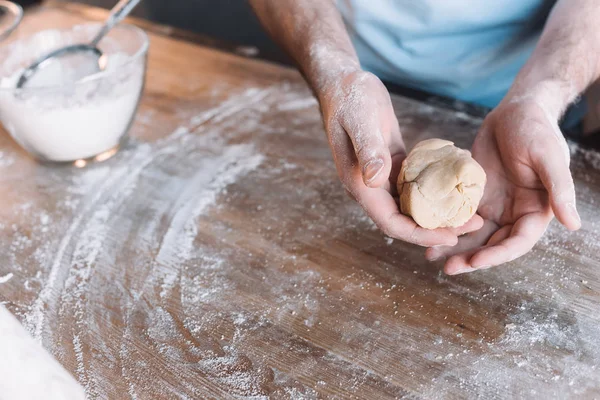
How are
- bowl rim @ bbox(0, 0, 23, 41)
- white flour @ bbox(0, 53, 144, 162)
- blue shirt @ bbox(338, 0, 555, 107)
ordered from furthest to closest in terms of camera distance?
1. bowl rim @ bbox(0, 0, 23, 41)
2. blue shirt @ bbox(338, 0, 555, 107)
3. white flour @ bbox(0, 53, 144, 162)

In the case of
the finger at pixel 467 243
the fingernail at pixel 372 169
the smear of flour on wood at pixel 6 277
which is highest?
the fingernail at pixel 372 169

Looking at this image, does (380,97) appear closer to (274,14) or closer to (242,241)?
(242,241)

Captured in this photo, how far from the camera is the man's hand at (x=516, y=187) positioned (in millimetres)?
912

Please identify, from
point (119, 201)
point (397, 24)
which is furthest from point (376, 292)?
point (397, 24)

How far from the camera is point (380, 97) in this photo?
1.07m

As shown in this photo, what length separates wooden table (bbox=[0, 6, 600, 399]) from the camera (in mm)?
865

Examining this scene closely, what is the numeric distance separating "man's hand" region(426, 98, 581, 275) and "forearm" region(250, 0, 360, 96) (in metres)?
0.35

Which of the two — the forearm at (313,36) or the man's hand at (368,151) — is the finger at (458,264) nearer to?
the man's hand at (368,151)

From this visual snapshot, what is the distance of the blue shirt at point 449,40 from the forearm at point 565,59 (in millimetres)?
163

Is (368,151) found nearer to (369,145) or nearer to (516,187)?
(369,145)

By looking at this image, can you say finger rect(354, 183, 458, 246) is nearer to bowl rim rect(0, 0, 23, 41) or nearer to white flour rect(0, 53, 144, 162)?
white flour rect(0, 53, 144, 162)

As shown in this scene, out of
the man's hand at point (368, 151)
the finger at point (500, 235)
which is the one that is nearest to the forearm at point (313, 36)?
the man's hand at point (368, 151)

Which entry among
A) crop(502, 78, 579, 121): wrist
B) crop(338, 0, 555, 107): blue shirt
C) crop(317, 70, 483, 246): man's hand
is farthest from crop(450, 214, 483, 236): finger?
crop(338, 0, 555, 107): blue shirt

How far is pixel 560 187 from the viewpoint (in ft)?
2.91
